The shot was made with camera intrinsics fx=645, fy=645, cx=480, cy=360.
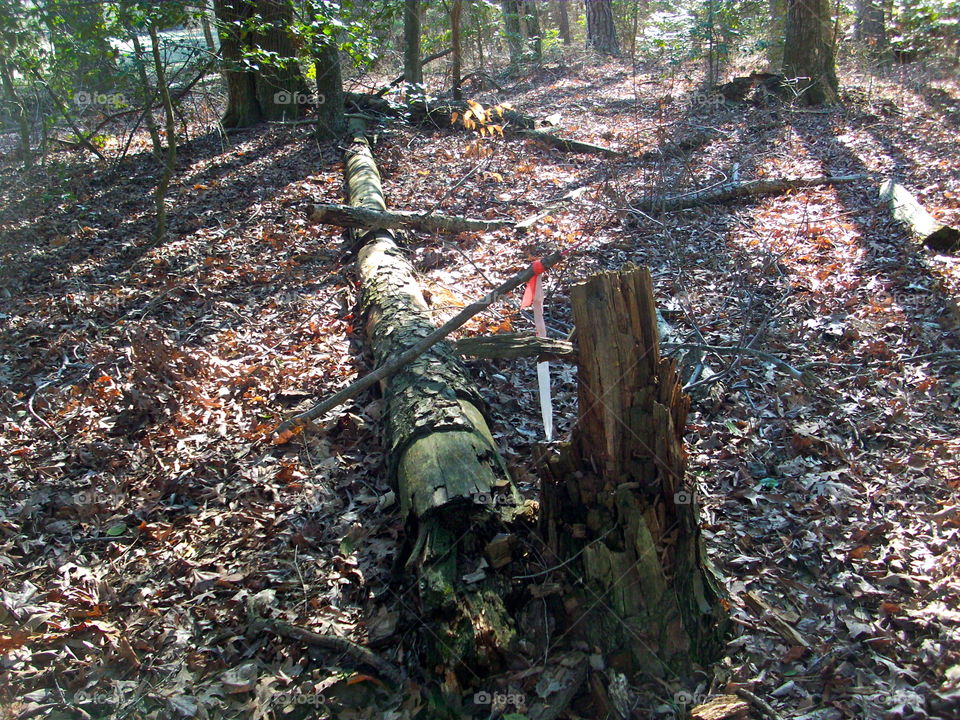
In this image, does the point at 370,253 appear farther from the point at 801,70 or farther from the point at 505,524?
the point at 801,70

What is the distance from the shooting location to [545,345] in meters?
2.89

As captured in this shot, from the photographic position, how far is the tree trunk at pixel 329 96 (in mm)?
10562

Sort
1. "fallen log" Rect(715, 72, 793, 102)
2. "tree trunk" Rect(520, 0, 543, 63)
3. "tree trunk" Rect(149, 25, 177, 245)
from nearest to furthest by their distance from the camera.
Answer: "tree trunk" Rect(149, 25, 177, 245), "fallen log" Rect(715, 72, 793, 102), "tree trunk" Rect(520, 0, 543, 63)

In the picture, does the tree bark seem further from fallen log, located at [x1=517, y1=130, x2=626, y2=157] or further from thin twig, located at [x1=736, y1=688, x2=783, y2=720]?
thin twig, located at [x1=736, y1=688, x2=783, y2=720]

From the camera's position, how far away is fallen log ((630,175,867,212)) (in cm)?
791

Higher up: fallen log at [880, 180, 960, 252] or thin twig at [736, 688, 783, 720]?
fallen log at [880, 180, 960, 252]

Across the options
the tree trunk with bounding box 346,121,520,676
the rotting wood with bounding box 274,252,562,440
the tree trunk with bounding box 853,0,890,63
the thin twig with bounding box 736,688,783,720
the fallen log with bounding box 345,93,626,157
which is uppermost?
the tree trunk with bounding box 853,0,890,63

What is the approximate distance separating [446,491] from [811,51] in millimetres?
11835

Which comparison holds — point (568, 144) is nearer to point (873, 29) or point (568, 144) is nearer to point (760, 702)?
point (760, 702)

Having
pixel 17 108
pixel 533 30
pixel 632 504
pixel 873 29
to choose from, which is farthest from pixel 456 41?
pixel 873 29

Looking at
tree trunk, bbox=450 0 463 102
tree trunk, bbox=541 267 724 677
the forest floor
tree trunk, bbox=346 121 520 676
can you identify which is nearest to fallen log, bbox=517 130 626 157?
the forest floor

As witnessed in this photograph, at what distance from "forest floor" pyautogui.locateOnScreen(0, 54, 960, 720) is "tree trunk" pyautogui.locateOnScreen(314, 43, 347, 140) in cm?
216

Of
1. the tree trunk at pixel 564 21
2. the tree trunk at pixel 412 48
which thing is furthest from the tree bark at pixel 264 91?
the tree trunk at pixel 564 21

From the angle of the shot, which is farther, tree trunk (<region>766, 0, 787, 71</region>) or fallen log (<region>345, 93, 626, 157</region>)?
tree trunk (<region>766, 0, 787, 71</region>)
